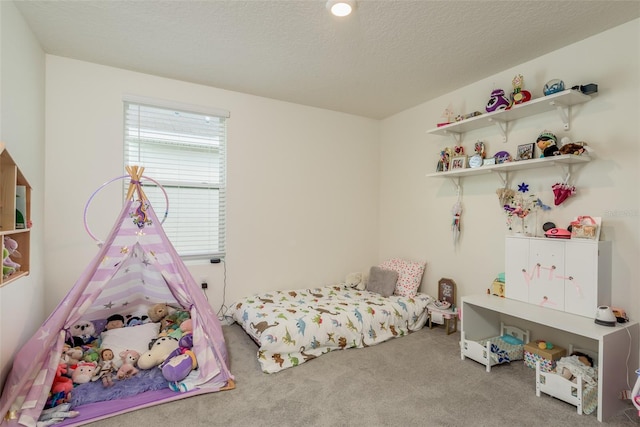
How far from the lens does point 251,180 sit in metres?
3.63

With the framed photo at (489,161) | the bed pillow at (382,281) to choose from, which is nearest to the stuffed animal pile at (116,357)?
the bed pillow at (382,281)

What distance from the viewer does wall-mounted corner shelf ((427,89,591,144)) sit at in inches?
93.2

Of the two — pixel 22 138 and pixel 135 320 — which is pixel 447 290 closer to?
pixel 135 320

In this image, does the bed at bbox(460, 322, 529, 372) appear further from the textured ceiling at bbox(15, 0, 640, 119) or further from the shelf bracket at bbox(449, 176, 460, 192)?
the textured ceiling at bbox(15, 0, 640, 119)

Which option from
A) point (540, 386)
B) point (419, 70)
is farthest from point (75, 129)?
point (540, 386)

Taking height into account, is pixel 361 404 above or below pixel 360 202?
below

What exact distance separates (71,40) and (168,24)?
89 cm

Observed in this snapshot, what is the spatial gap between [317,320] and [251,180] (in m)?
1.68

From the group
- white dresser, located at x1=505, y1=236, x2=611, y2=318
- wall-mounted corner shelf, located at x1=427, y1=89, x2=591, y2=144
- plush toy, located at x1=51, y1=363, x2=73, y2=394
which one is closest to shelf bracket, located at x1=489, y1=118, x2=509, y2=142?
wall-mounted corner shelf, located at x1=427, y1=89, x2=591, y2=144

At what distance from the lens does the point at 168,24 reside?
229 centimetres

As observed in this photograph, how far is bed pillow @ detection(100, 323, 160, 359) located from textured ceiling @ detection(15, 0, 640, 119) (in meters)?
2.27

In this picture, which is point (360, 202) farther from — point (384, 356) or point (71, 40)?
point (71, 40)

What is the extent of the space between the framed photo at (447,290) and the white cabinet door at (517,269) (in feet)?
2.42

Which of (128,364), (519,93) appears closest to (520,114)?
(519,93)
